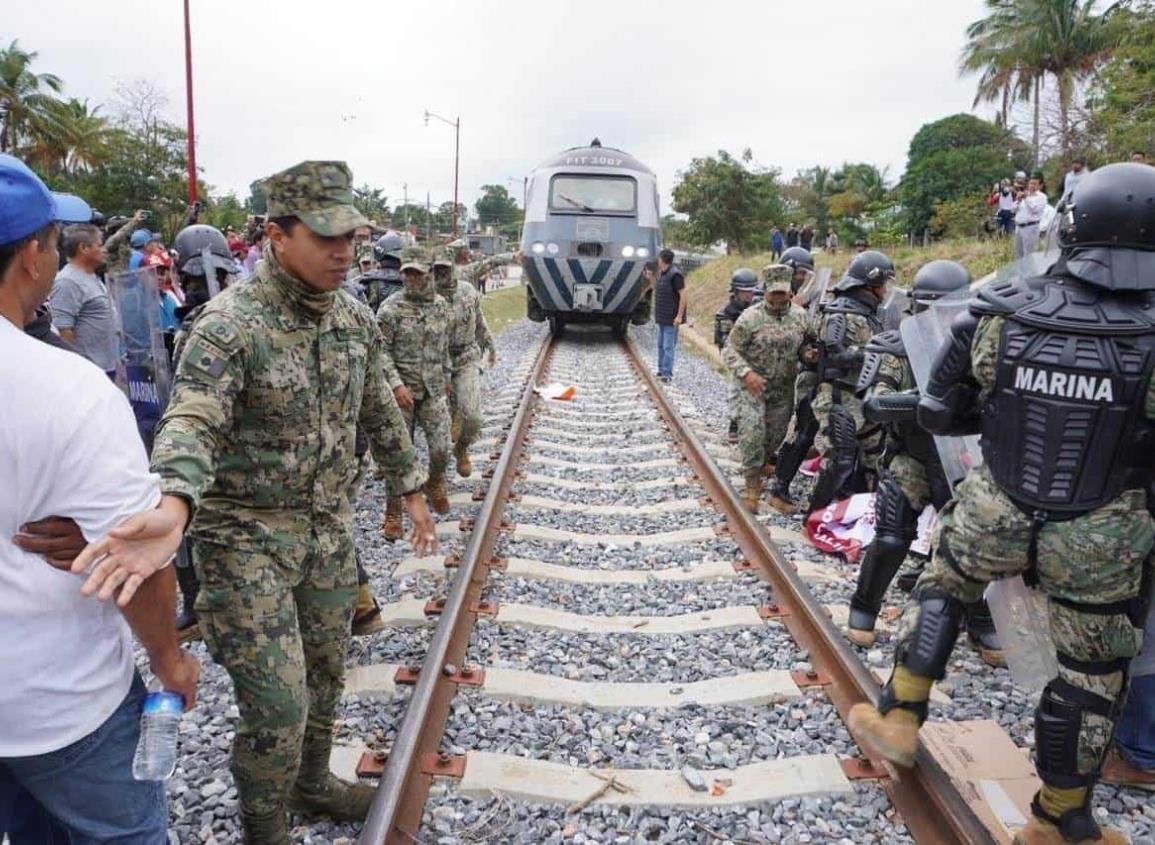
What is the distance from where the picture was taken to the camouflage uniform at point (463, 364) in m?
6.65

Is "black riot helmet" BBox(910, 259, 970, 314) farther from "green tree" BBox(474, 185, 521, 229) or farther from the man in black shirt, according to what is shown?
"green tree" BBox(474, 185, 521, 229)

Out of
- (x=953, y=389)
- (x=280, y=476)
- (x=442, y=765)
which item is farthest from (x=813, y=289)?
(x=280, y=476)

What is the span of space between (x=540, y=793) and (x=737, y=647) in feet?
4.66

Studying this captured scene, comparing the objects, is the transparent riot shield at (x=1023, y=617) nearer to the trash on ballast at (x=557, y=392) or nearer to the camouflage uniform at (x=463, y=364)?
the camouflage uniform at (x=463, y=364)

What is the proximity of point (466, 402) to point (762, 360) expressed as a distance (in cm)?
233

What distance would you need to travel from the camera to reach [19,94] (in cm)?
3064

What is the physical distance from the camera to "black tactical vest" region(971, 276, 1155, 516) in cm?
250

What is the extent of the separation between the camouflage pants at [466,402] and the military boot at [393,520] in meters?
1.34

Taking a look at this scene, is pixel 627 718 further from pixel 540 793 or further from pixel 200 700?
pixel 200 700

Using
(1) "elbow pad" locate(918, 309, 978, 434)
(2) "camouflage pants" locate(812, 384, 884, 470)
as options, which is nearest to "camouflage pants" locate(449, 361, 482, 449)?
(2) "camouflage pants" locate(812, 384, 884, 470)

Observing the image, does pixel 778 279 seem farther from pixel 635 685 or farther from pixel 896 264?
pixel 896 264

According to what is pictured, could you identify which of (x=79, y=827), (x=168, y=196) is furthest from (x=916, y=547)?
(x=168, y=196)

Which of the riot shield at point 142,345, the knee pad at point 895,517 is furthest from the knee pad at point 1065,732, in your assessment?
the riot shield at point 142,345

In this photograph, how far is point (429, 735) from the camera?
3.20 metres
